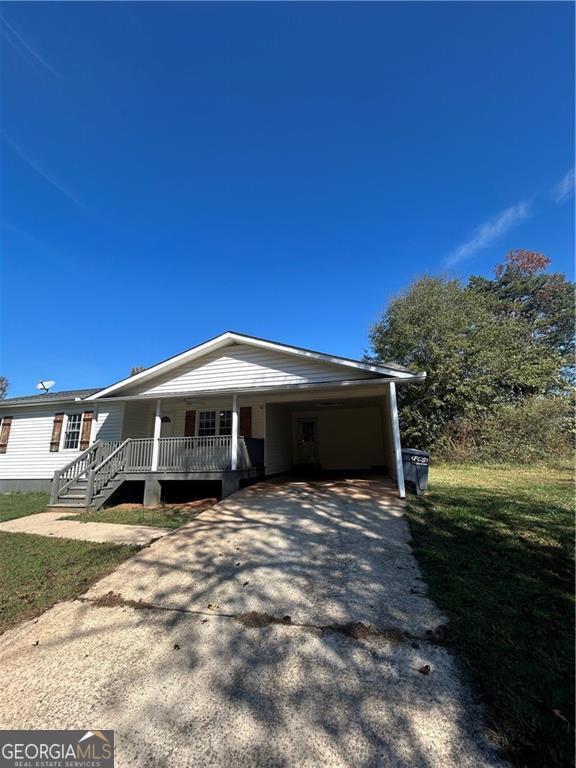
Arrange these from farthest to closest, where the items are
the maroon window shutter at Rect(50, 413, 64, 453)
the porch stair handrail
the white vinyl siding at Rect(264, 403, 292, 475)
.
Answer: the maroon window shutter at Rect(50, 413, 64, 453)
the white vinyl siding at Rect(264, 403, 292, 475)
the porch stair handrail

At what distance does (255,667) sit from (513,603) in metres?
2.59

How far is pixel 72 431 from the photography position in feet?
44.5

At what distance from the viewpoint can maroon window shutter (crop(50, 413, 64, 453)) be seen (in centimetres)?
1358

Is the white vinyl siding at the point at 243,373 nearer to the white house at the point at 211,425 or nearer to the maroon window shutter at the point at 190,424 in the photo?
the white house at the point at 211,425

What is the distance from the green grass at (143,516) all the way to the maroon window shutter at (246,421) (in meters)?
3.96

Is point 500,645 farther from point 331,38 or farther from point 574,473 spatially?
point 331,38

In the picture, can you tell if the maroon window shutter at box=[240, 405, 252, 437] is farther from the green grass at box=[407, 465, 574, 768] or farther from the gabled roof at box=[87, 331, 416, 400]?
the green grass at box=[407, 465, 574, 768]

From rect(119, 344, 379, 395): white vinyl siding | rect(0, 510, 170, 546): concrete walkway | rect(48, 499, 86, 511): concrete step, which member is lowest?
rect(0, 510, 170, 546): concrete walkway

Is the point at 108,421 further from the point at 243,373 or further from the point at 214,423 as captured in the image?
the point at 243,373

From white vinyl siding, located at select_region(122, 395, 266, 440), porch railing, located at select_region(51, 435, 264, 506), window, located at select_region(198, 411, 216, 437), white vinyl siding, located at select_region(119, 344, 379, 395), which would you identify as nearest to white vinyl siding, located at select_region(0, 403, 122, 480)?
white vinyl siding, located at select_region(122, 395, 266, 440)

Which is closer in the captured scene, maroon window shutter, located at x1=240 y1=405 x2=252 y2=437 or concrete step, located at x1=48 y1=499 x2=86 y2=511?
concrete step, located at x1=48 y1=499 x2=86 y2=511

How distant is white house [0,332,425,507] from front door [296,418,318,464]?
5 cm

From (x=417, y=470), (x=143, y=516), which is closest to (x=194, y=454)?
(x=143, y=516)

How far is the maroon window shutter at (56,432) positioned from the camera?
13578 millimetres
